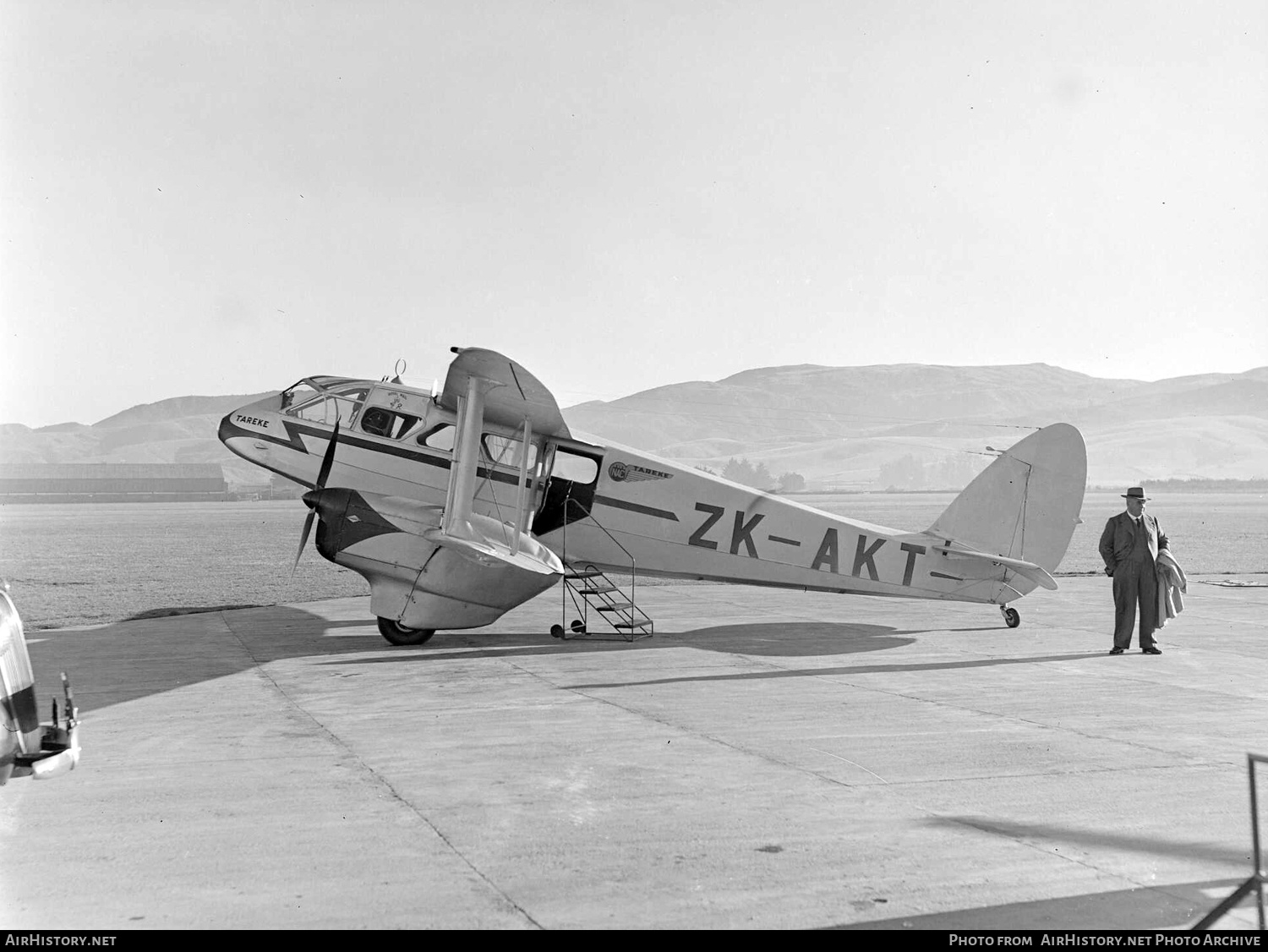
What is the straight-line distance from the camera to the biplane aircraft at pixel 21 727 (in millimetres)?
4934

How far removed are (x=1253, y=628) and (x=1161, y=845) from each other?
472 inches

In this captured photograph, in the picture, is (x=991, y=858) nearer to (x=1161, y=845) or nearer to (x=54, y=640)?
A: (x=1161, y=845)

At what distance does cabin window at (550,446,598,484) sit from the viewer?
15.9m

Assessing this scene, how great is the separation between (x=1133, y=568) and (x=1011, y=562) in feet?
6.44

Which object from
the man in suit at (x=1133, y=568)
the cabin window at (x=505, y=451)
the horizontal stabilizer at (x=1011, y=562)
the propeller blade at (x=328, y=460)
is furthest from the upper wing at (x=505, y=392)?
the man in suit at (x=1133, y=568)

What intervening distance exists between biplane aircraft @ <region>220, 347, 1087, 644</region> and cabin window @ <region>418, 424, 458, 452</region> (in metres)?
0.02

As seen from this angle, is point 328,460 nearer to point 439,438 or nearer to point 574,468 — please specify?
point 439,438

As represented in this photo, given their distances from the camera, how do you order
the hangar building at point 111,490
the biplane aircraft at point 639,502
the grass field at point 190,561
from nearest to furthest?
the biplane aircraft at point 639,502, the grass field at point 190,561, the hangar building at point 111,490

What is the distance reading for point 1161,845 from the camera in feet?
18.8

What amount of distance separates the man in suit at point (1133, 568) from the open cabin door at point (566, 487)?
6.84m

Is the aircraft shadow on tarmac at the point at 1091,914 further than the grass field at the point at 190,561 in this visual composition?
No

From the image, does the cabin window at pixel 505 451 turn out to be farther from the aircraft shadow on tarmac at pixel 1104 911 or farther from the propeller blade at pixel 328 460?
the aircraft shadow on tarmac at pixel 1104 911

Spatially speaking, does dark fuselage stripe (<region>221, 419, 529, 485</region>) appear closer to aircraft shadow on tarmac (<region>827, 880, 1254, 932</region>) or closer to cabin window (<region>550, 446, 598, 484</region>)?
cabin window (<region>550, 446, 598, 484</region>)

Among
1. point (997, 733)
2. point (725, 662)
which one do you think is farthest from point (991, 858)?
point (725, 662)
